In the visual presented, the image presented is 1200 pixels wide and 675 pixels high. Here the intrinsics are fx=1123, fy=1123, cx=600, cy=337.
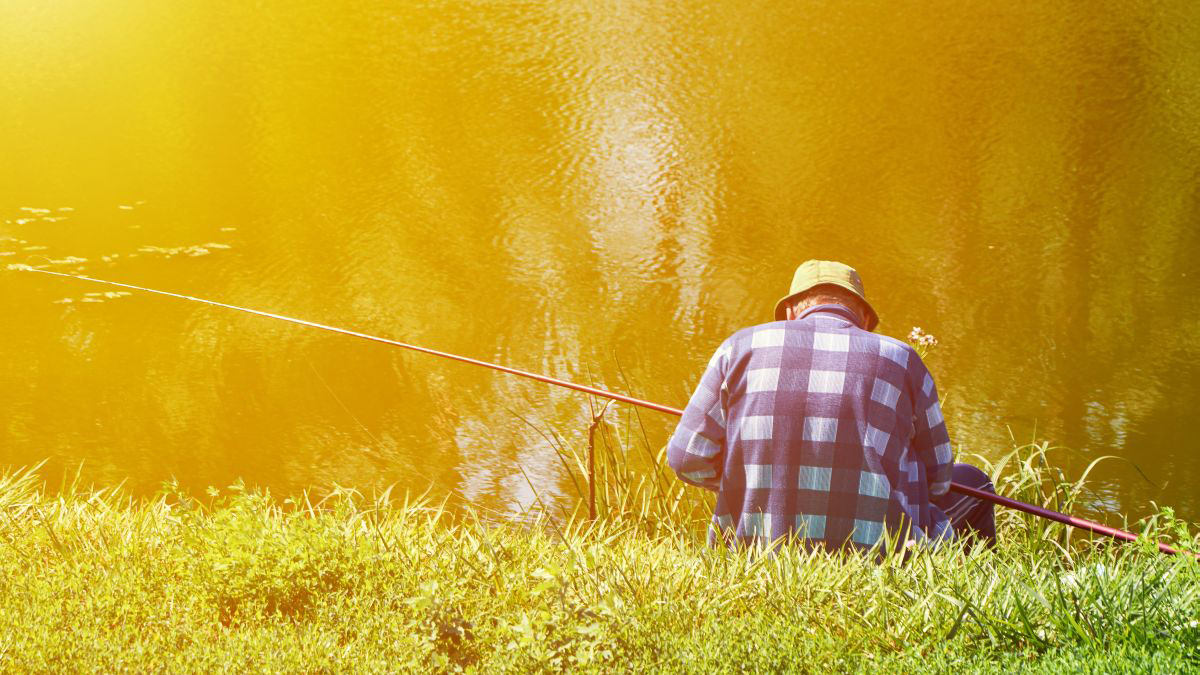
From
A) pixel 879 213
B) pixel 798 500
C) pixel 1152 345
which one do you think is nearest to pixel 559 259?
pixel 879 213

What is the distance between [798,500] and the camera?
2740 mm

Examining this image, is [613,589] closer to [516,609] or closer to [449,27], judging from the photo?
[516,609]

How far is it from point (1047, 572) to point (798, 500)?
580 millimetres

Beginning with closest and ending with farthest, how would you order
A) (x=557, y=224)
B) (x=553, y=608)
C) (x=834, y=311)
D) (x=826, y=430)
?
1. (x=553, y=608)
2. (x=826, y=430)
3. (x=834, y=311)
4. (x=557, y=224)

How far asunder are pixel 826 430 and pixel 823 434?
0.01 m

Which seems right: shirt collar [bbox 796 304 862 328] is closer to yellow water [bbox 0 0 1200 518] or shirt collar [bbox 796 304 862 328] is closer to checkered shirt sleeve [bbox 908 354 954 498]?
checkered shirt sleeve [bbox 908 354 954 498]

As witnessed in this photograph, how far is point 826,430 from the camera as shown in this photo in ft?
8.81

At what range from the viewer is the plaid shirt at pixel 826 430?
8.74 ft

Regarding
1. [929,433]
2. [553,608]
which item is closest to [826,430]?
[929,433]

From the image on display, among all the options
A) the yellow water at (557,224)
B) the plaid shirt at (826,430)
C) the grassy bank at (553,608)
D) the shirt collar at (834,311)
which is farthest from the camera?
the yellow water at (557,224)

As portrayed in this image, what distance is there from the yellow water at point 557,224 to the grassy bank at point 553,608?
236 centimetres

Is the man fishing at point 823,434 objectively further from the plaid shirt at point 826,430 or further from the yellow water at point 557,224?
the yellow water at point 557,224

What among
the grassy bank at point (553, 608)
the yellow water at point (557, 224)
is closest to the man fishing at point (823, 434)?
the grassy bank at point (553, 608)

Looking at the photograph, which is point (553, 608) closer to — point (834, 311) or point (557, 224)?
point (834, 311)
